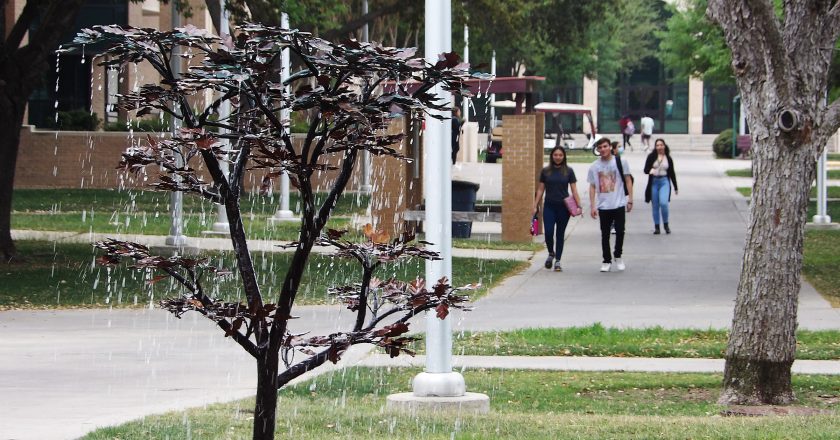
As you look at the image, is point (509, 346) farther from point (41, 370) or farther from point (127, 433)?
point (127, 433)

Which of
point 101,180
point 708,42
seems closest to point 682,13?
point 708,42

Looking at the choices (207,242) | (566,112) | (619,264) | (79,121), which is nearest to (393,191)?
(207,242)

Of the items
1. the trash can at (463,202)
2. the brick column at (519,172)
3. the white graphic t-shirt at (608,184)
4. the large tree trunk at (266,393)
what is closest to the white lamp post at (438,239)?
the large tree trunk at (266,393)

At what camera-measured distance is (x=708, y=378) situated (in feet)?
36.9

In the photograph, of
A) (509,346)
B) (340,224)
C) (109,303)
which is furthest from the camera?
(340,224)

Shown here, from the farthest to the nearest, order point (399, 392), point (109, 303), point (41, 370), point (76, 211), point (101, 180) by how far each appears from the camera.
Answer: point (101, 180), point (76, 211), point (109, 303), point (41, 370), point (399, 392)

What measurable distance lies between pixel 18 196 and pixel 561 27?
19513 millimetres

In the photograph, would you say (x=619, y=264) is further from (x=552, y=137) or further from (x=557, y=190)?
(x=552, y=137)

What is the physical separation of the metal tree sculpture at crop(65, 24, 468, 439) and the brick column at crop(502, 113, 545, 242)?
18153mm

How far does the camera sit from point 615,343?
12969mm

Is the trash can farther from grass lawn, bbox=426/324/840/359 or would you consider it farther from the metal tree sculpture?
the metal tree sculpture

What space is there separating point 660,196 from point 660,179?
1.78 ft

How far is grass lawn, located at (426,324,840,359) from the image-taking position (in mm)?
12508

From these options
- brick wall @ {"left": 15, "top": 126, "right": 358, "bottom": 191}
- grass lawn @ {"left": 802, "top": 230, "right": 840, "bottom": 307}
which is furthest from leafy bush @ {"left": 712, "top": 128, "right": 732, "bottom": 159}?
grass lawn @ {"left": 802, "top": 230, "right": 840, "bottom": 307}
